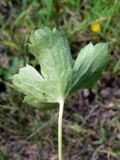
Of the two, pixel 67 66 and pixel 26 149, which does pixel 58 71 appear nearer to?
pixel 67 66

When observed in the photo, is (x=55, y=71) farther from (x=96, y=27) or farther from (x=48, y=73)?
(x=96, y=27)

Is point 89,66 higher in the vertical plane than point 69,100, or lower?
lower

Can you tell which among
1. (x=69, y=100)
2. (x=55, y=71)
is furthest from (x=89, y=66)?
(x=69, y=100)

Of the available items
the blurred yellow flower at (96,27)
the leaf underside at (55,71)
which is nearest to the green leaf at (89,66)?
the leaf underside at (55,71)

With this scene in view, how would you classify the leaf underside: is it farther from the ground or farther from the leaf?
the ground

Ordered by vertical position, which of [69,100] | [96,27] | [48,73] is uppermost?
[96,27]

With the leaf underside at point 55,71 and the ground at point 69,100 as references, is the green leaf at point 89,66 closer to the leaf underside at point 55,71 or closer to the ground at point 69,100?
the leaf underside at point 55,71

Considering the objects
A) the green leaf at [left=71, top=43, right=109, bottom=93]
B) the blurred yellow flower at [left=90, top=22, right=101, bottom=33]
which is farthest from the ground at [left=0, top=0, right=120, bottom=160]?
the green leaf at [left=71, top=43, right=109, bottom=93]
